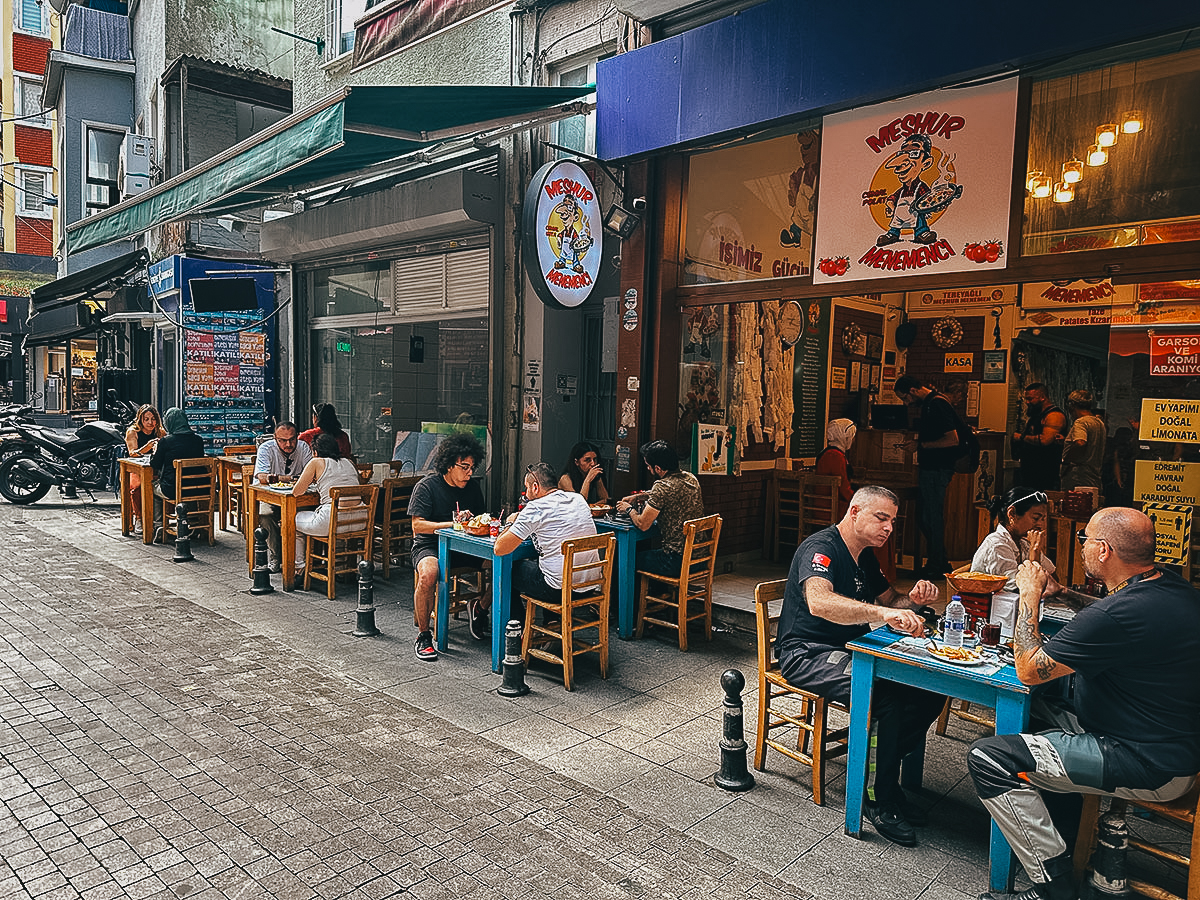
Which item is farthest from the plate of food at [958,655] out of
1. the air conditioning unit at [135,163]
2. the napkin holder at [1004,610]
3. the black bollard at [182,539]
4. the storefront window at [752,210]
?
the air conditioning unit at [135,163]

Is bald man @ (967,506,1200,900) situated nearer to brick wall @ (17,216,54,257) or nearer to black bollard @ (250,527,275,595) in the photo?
black bollard @ (250,527,275,595)

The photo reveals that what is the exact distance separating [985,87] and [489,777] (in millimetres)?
5911

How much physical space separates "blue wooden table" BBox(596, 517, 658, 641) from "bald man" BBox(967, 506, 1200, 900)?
4.06 m

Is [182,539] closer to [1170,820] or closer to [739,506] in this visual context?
[739,506]

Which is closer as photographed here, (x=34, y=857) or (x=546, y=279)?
(x=34, y=857)

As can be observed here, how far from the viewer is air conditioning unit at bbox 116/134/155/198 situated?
16219mm

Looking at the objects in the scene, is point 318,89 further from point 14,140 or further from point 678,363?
point 14,140

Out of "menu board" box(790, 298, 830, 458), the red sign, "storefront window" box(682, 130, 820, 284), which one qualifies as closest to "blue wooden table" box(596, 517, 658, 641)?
"storefront window" box(682, 130, 820, 284)

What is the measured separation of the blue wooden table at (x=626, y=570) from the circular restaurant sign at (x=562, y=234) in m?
2.19

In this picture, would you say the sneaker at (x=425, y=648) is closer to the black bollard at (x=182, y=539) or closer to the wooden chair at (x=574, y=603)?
the wooden chair at (x=574, y=603)

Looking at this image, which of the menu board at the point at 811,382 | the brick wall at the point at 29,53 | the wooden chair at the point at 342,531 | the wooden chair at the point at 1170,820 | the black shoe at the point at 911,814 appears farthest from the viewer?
the brick wall at the point at 29,53

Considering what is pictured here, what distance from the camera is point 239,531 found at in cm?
1219

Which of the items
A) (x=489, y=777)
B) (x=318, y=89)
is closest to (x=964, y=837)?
(x=489, y=777)

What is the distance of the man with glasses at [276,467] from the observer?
30.4 ft
